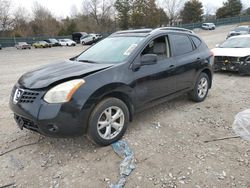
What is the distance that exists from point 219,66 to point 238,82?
1332 mm

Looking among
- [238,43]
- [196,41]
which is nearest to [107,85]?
[196,41]

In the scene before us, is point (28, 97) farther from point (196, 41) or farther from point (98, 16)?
point (98, 16)

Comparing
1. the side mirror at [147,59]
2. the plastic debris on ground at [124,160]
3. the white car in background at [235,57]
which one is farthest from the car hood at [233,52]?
the plastic debris on ground at [124,160]

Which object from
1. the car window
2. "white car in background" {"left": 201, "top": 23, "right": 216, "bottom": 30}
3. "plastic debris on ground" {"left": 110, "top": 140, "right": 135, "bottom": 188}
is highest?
"white car in background" {"left": 201, "top": 23, "right": 216, "bottom": 30}

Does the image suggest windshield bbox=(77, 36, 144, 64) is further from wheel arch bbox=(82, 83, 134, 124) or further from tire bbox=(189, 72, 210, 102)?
tire bbox=(189, 72, 210, 102)

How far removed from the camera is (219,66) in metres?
8.35

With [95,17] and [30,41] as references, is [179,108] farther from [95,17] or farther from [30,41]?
[95,17]

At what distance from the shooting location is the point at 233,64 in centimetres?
796

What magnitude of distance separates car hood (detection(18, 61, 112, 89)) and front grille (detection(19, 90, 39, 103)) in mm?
87

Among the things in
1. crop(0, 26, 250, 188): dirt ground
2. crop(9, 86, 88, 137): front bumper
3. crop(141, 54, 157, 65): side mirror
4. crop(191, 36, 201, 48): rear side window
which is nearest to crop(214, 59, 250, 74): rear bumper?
crop(191, 36, 201, 48): rear side window

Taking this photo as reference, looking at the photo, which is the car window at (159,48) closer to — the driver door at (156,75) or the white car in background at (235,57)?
the driver door at (156,75)

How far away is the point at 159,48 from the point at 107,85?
1499 mm

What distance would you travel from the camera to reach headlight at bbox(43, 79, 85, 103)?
295cm

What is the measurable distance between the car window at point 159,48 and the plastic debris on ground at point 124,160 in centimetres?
157
